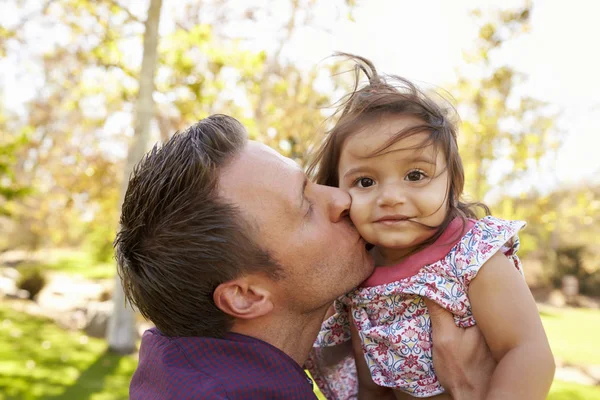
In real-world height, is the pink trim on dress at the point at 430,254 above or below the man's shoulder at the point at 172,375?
above

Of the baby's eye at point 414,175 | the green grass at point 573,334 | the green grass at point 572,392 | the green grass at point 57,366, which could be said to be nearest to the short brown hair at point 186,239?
the baby's eye at point 414,175

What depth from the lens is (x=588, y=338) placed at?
14.2 metres

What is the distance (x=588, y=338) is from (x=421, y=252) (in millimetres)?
14235

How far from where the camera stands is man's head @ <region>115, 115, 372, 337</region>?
189 cm

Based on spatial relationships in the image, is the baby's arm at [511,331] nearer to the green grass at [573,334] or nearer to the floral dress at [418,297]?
the floral dress at [418,297]

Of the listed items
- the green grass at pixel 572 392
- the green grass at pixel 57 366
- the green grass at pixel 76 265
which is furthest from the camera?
the green grass at pixel 76 265

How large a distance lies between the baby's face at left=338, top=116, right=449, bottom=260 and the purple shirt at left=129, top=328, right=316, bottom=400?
0.50 m

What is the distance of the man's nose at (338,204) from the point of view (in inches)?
78.4

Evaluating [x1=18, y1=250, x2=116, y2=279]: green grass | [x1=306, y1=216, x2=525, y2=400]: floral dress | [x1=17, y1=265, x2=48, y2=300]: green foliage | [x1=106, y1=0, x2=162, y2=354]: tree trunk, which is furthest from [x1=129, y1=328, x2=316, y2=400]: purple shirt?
[x1=18, y1=250, x2=116, y2=279]: green grass

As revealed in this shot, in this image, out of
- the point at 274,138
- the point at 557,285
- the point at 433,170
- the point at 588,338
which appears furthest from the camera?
the point at 557,285

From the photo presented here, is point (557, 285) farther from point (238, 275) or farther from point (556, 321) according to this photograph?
point (238, 275)

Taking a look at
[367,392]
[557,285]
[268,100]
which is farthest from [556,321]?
[367,392]

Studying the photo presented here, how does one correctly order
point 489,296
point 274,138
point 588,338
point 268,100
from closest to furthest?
point 489,296 < point 274,138 < point 268,100 < point 588,338

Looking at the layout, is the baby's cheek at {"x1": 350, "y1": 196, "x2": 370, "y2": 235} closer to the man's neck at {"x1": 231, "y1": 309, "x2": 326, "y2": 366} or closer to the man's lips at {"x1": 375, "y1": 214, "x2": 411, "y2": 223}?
the man's lips at {"x1": 375, "y1": 214, "x2": 411, "y2": 223}
